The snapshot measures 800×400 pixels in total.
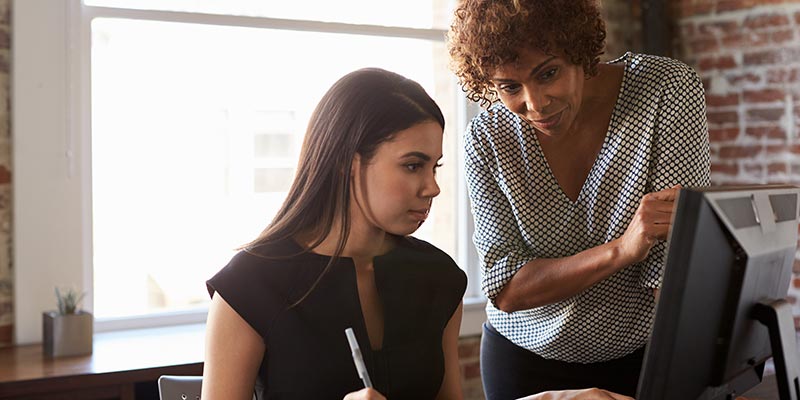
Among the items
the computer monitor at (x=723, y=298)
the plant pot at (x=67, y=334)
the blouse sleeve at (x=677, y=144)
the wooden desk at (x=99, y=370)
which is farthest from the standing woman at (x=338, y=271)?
the plant pot at (x=67, y=334)

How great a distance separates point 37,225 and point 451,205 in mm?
1547

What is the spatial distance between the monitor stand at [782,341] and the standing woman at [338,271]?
23.5 inches

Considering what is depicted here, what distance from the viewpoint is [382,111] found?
167cm

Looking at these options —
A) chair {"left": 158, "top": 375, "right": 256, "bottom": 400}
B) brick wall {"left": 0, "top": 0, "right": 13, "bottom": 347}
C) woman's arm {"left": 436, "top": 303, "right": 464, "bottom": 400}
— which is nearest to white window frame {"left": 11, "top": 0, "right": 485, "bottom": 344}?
brick wall {"left": 0, "top": 0, "right": 13, "bottom": 347}

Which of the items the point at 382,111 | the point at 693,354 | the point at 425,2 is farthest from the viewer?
the point at 425,2

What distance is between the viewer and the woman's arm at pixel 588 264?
1.60m

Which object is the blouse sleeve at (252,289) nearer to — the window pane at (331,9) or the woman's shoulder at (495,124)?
the woman's shoulder at (495,124)

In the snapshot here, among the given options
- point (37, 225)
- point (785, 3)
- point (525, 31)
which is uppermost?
point (785, 3)

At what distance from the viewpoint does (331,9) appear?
→ 339 centimetres

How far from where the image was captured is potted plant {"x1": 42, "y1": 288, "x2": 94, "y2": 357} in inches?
104

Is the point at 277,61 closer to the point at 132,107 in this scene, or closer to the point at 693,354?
the point at 132,107

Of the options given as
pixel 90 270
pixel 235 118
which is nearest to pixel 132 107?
pixel 235 118

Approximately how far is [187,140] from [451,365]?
5.59 ft

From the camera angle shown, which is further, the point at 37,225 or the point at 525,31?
the point at 37,225
